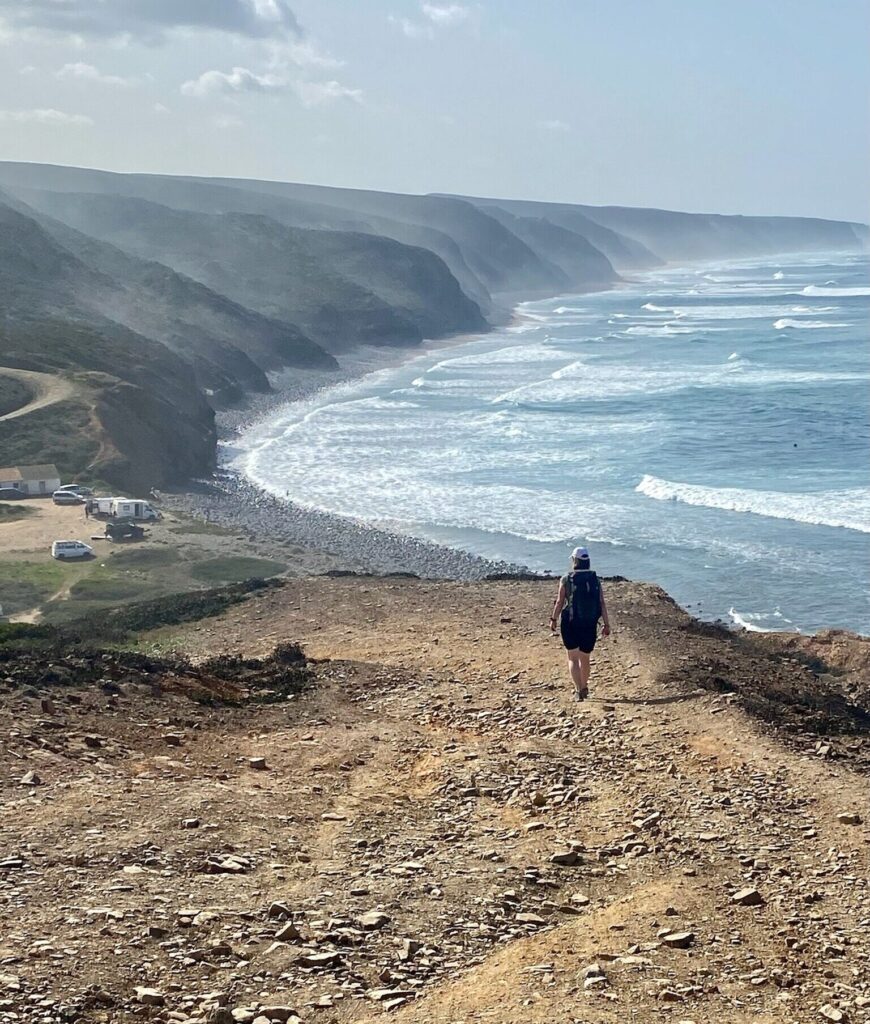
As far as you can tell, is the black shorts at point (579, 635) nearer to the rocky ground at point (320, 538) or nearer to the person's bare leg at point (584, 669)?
the person's bare leg at point (584, 669)

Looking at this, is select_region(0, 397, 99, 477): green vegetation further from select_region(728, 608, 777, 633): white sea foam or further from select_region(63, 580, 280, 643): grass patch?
select_region(728, 608, 777, 633): white sea foam

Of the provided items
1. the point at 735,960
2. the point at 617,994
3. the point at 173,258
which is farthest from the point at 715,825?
the point at 173,258

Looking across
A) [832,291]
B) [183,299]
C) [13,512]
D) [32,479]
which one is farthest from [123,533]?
[832,291]

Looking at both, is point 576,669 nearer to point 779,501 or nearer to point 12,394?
point 779,501

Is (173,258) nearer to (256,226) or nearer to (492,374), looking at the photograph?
(256,226)

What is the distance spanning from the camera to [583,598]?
12.7 metres

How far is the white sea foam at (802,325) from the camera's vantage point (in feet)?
331

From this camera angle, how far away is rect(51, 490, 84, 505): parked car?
43.2m

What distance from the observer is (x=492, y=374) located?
3285 inches

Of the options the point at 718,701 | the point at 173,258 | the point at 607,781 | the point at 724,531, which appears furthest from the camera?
the point at 173,258

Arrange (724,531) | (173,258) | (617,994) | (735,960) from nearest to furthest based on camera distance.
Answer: (617,994)
(735,960)
(724,531)
(173,258)

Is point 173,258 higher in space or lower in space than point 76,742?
higher

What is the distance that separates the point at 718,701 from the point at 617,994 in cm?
573

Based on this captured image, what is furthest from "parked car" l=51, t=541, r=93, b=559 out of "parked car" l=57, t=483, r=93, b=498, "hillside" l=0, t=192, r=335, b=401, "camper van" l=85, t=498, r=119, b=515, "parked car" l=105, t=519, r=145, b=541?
"hillside" l=0, t=192, r=335, b=401
